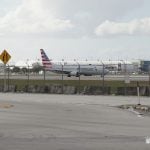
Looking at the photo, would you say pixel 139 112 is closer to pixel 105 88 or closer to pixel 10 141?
pixel 10 141

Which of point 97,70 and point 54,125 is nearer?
point 54,125

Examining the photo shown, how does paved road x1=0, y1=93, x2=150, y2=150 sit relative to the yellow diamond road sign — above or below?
below

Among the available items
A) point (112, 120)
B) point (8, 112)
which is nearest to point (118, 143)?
point (112, 120)

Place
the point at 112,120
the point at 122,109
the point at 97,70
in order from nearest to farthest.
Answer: the point at 112,120, the point at 122,109, the point at 97,70

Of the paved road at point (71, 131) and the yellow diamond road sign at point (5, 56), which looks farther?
the yellow diamond road sign at point (5, 56)

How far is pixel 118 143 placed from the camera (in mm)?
13359

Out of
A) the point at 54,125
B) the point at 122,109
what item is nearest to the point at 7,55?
the point at 122,109

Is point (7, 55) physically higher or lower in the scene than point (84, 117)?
higher

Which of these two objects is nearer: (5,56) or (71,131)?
(71,131)

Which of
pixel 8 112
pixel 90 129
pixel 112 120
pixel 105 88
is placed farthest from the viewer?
pixel 105 88

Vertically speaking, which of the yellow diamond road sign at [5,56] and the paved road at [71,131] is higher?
the yellow diamond road sign at [5,56]

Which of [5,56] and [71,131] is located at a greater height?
[5,56]

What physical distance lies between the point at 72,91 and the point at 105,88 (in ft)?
9.43

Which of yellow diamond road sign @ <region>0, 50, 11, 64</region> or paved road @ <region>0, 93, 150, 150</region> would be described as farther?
yellow diamond road sign @ <region>0, 50, 11, 64</region>
